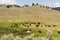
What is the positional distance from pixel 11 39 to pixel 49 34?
508cm

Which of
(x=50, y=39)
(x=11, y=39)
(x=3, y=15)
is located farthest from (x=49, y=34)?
(x=3, y=15)

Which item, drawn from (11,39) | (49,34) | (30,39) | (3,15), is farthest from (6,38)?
(3,15)

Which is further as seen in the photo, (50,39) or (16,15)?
(16,15)

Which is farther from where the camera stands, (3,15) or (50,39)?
(3,15)

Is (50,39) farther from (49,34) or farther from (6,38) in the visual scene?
(6,38)

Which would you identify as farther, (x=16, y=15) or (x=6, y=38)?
(x=16, y=15)

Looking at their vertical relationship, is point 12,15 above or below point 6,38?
below

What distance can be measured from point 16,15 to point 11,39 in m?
166

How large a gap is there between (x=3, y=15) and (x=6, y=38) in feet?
540

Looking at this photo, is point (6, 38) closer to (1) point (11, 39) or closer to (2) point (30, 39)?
(1) point (11, 39)

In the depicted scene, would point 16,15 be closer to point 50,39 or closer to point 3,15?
point 3,15

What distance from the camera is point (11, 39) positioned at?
33.6 metres

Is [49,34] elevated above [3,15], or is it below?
above

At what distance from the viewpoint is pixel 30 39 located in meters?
31.7
